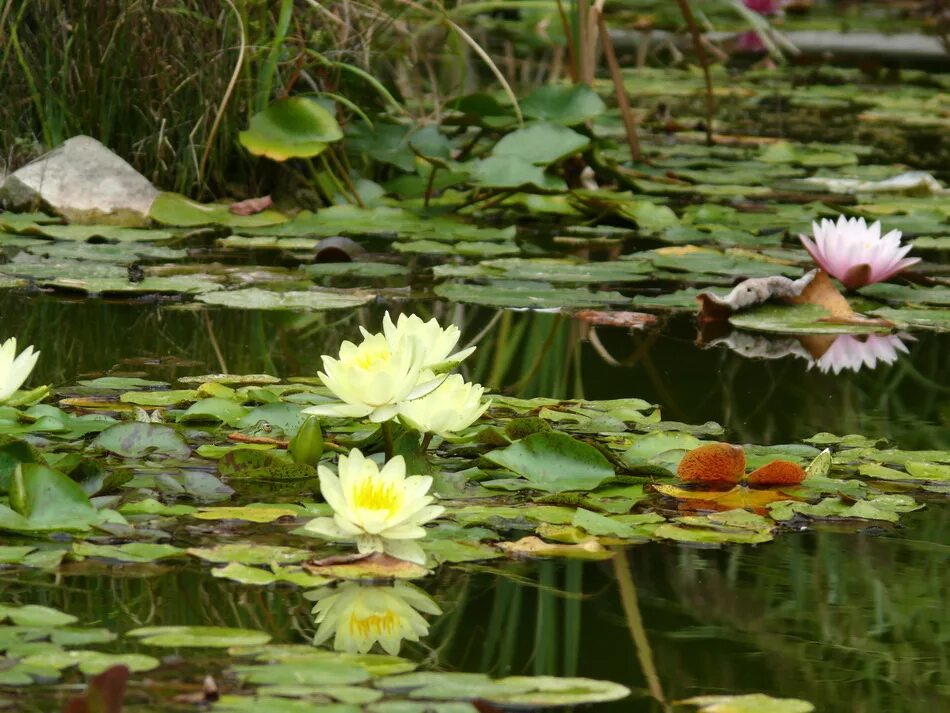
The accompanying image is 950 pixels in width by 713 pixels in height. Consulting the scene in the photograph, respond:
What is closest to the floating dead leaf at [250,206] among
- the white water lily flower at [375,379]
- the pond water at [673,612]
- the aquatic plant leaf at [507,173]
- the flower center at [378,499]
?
the aquatic plant leaf at [507,173]

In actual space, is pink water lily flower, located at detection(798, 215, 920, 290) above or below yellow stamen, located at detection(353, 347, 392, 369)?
above

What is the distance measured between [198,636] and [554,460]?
64cm

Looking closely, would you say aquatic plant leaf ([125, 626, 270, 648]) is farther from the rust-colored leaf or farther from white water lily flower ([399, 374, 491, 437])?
the rust-colored leaf

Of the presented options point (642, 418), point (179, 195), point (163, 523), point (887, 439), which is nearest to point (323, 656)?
point (163, 523)

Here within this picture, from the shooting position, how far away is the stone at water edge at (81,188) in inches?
149

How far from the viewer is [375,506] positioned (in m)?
1.57

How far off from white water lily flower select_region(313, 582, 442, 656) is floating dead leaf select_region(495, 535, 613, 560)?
5.9 inches

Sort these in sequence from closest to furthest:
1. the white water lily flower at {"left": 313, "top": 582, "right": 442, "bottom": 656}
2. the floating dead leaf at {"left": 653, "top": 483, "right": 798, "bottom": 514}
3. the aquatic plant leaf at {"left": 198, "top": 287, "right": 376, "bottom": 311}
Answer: the white water lily flower at {"left": 313, "top": 582, "right": 442, "bottom": 656}, the floating dead leaf at {"left": 653, "top": 483, "right": 798, "bottom": 514}, the aquatic plant leaf at {"left": 198, "top": 287, "right": 376, "bottom": 311}

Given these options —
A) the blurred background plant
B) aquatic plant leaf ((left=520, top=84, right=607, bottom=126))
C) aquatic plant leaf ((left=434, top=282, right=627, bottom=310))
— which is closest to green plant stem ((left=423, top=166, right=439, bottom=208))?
the blurred background plant

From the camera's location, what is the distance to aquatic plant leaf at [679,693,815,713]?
1254 mm

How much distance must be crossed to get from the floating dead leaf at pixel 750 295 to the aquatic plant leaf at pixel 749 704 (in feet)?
5.51

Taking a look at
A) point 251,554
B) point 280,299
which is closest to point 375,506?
point 251,554

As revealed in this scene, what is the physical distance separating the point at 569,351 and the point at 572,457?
0.84 meters

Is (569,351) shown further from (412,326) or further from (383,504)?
(383,504)
